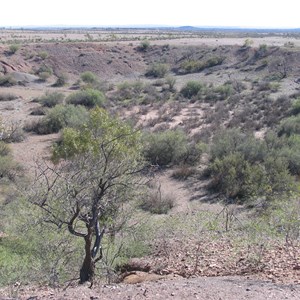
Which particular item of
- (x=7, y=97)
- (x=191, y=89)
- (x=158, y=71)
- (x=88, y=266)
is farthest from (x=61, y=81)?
(x=88, y=266)

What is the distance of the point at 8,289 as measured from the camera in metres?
10.2

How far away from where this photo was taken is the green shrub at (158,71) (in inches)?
2483

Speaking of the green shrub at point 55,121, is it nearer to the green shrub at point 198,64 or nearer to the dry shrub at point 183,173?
the dry shrub at point 183,173

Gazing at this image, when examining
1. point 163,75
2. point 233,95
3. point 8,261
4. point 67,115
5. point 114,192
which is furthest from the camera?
point 163,75

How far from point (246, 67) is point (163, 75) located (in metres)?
10.1

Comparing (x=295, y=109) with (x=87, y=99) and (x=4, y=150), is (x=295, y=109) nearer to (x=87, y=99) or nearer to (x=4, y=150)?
(x=87, y=99)

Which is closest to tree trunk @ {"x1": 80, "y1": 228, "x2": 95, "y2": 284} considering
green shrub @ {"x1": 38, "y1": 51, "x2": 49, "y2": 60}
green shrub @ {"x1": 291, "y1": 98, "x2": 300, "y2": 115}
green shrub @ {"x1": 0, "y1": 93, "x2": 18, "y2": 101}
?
green shrub @ {"x1": 291, "y1": 98, "x2": 300, "y2": 115}

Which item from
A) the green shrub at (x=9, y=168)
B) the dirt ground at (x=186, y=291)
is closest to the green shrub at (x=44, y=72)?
the green shrub at (x=9, y=168)

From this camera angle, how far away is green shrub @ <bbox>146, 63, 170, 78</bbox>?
207ft

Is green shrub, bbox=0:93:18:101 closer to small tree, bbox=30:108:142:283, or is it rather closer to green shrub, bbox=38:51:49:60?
green shrub, bbox=38:51:49:60

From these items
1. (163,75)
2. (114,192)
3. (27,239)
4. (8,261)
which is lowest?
(163,75)

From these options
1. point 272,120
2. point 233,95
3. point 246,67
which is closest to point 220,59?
point 246,67

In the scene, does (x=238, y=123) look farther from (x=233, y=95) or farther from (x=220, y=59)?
(x=220, y=59)

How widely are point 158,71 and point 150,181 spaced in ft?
142
